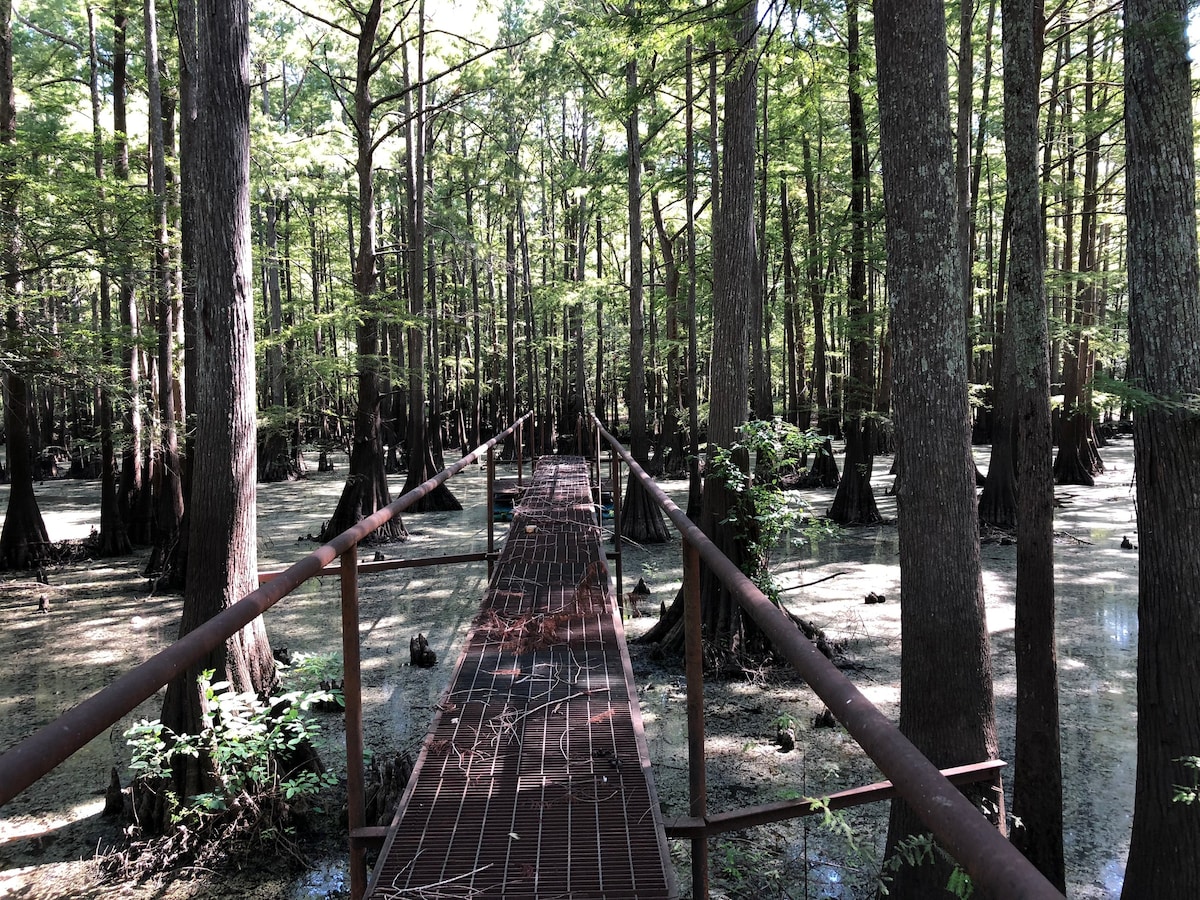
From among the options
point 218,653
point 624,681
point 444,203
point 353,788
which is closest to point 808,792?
point 624,681

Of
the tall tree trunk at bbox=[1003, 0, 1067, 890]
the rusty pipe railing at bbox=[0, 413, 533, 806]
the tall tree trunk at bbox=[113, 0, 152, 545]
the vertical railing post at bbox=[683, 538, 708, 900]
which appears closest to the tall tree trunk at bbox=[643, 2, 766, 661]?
the tall tree trunk at bbox=[1003, 0, 1067, 890]

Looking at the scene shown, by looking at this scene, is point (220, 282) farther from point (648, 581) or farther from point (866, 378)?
point (866, 378)

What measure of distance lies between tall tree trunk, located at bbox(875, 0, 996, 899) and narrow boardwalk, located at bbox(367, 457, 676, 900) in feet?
4.82

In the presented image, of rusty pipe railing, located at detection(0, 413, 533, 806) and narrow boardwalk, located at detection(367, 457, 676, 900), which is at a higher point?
rusty pipe railing, located at detection(0, 413, 533, 806)

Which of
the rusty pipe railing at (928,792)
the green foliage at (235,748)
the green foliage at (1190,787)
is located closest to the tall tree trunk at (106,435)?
the green foliage at (235,748)

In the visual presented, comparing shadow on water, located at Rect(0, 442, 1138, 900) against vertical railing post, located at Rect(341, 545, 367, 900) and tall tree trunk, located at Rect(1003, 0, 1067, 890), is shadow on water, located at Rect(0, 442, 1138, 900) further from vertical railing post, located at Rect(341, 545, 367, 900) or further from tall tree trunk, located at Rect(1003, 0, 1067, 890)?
vertical railing post, located at Rect(341, 545, 367, 900)

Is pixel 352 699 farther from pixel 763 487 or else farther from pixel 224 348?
pixel 763 487

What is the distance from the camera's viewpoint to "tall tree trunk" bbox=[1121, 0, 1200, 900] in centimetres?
345

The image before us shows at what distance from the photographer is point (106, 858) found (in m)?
4.27

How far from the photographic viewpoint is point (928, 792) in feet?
→ 2.89

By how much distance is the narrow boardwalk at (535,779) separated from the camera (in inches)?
89.8

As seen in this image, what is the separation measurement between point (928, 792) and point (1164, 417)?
11.6ft

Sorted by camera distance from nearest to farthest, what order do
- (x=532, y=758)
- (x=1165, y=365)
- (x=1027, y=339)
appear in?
(x=532, y=758) → (x=1165, y=365) → (x=1027, y=339)

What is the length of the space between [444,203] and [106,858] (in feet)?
80.9
